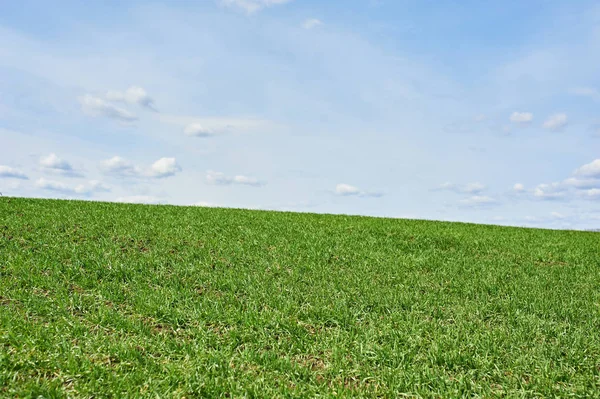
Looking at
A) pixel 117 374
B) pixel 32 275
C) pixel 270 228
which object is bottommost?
pixel 117 374

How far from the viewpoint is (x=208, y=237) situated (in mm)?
13258

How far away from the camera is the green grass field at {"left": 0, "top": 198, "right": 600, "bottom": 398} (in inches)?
230

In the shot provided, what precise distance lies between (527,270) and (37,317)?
10.6 metres

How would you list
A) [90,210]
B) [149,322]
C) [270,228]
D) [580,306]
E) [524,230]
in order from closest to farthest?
[149,322]
[580,306]
[270,228]
[90,210]
[524,230]

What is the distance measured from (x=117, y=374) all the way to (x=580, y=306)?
8177mm

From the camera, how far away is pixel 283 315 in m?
7.74

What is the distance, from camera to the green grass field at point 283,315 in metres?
5.85

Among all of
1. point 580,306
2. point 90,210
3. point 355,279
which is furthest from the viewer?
point 90,210

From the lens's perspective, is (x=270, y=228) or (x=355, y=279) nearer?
(x=355, y=279)

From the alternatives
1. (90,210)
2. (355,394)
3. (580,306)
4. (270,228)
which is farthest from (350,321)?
(90,210)

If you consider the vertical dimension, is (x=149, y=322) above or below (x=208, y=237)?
below

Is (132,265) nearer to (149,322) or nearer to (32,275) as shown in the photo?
(32,275)

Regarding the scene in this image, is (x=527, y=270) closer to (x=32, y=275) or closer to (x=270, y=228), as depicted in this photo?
(x=270, y=228)

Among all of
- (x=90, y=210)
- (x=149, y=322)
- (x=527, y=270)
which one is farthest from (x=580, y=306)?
(x=90, y=210)
